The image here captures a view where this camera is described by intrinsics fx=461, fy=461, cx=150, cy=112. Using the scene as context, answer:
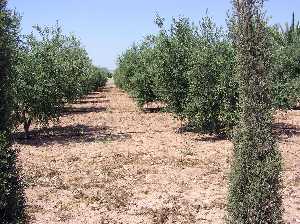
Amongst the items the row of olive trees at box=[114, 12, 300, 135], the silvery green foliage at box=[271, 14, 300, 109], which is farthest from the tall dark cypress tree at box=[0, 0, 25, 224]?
the silvery green foliage at box=[271, 14, 300, 109]

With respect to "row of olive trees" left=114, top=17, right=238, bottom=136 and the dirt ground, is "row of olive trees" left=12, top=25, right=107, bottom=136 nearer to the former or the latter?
the dirt ground

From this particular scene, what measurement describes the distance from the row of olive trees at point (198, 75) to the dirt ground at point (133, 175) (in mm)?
1177

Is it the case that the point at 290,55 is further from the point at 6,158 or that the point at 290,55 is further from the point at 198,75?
the point at 6,158

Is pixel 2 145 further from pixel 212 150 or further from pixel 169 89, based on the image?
pixel 169 89

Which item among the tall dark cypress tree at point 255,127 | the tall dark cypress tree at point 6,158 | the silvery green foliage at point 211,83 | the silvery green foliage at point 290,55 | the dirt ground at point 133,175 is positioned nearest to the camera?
the tall dark cypress tree at point 6,158

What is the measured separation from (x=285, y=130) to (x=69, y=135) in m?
11.0

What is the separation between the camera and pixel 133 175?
14.3 metres

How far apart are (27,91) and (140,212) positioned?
41.4ft

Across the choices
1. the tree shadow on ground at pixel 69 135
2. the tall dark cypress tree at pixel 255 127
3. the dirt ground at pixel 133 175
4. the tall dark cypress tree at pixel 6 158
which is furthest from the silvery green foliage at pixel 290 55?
the tall dark cypress tree at pixel 6 158

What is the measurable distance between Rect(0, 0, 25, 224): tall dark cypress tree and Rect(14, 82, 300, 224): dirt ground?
272 cm

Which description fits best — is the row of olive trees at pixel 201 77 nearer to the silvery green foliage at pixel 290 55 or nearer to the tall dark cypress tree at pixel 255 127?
the silvery green foliage at pixel 290 55

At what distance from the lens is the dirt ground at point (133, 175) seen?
35.2ft

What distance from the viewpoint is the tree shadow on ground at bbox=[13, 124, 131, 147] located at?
70.7 feet

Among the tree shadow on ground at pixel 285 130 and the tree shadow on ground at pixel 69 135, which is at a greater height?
the tree shadow on ground at pixel 69 135
